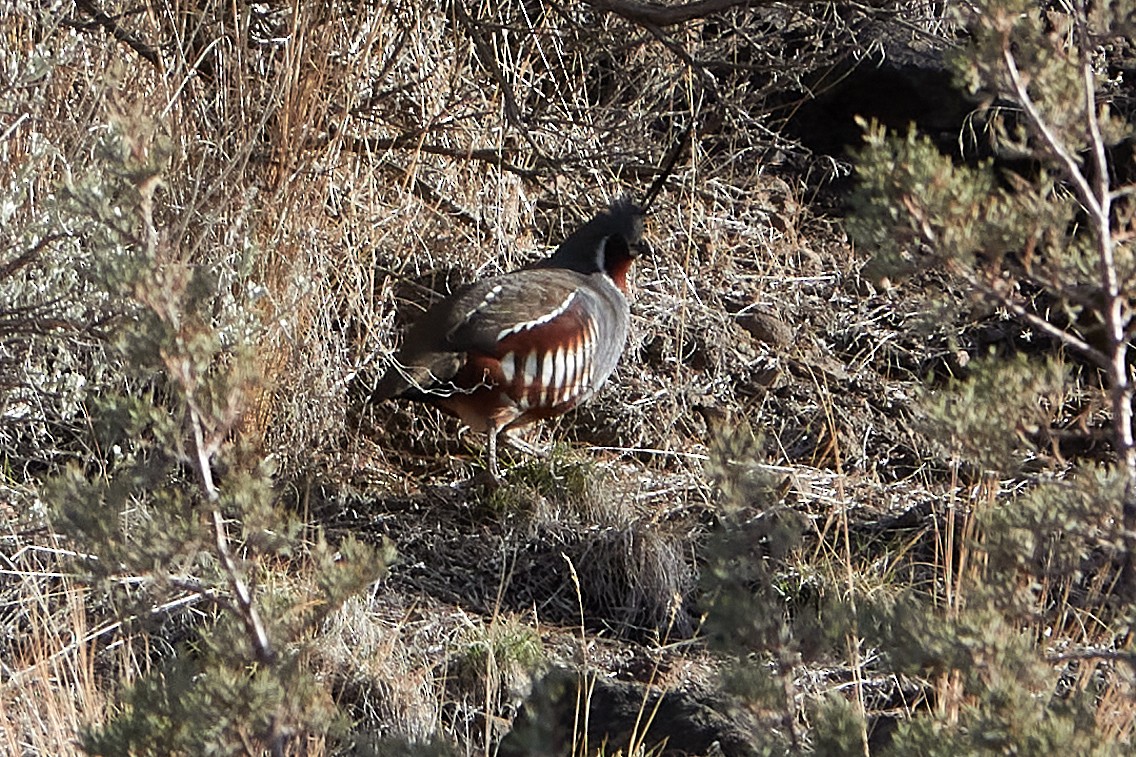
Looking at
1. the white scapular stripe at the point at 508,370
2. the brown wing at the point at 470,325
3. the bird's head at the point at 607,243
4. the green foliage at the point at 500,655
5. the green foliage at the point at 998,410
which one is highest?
the green foliage at the point at 998,410

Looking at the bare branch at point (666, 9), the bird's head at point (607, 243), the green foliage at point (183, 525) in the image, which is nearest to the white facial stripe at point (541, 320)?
the bird's head at point (607, 243)

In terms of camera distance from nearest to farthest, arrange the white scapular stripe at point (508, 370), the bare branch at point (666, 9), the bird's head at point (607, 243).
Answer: the bare branch at point (666, 9) → the white scapular stripe at point (508, 370) → the bird's head at point (607, 243)

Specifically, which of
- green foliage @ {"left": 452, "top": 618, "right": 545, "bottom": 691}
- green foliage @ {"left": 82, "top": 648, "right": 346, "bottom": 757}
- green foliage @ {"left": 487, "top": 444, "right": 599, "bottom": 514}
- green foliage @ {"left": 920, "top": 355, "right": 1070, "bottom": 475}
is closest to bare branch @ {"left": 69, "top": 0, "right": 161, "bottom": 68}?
green foliage @ {"left": 487, "top": 444, "right": 599, "bottom": 514}

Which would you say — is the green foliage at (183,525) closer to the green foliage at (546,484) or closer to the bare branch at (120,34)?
the bare branch at (120,34)

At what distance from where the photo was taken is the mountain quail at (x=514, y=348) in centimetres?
596

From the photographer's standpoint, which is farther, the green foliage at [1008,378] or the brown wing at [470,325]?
the brown wing at [470,325]

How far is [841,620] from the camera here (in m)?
2.71

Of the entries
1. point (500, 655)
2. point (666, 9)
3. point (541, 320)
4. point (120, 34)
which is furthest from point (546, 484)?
point (120, 34)

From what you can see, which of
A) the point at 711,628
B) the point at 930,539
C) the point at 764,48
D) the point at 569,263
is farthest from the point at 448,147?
the point at 711,628

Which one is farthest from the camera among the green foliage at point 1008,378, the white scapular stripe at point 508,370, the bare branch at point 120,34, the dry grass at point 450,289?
the white scapular stripe at point 508,370

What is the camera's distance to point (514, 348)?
6.07 m

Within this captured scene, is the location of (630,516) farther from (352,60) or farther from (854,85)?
(854,85)

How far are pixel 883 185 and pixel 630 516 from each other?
347 cm

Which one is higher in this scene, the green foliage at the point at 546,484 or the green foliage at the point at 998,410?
the green foliage at the point at 998,410
